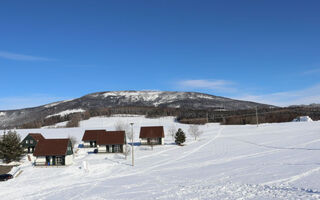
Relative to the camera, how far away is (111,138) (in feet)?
196

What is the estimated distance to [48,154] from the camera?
47.4 metres

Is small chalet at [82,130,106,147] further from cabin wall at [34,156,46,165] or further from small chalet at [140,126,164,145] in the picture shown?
cabin wall at [34,156,46,165]

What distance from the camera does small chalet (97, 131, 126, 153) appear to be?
58.3 meters

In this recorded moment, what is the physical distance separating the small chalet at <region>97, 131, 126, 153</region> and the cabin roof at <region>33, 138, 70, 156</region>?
10.3 metres

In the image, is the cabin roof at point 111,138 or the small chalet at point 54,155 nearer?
the small chalet at point 54,155

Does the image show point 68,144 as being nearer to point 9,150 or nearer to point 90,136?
point 9,150

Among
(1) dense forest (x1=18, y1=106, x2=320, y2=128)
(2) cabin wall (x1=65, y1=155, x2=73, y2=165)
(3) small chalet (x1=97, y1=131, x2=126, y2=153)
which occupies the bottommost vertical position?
(2) cabin wall (x1=65, y1=155, x2=73, y2=165)

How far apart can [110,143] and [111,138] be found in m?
1.62

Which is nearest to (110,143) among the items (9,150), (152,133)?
(152,133)

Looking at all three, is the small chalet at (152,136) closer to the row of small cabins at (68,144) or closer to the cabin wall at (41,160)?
the row of small cabins at (68,144)

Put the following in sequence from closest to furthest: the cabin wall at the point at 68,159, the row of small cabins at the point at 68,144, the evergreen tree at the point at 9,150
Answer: the evergreen tree at the point at 9,150 → the cabin wall at the point at 68,159 → the row of small cabins at the point at 68,144

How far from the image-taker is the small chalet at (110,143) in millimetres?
58344

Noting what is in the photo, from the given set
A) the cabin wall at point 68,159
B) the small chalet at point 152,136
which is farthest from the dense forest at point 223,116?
the cabin wall at point 68,159

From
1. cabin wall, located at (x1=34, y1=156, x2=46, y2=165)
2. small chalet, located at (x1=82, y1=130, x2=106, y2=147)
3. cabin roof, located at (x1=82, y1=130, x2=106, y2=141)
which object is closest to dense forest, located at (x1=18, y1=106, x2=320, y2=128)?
cabin roof, located at (x1=82, y1=130, x2=106, y2=141)
